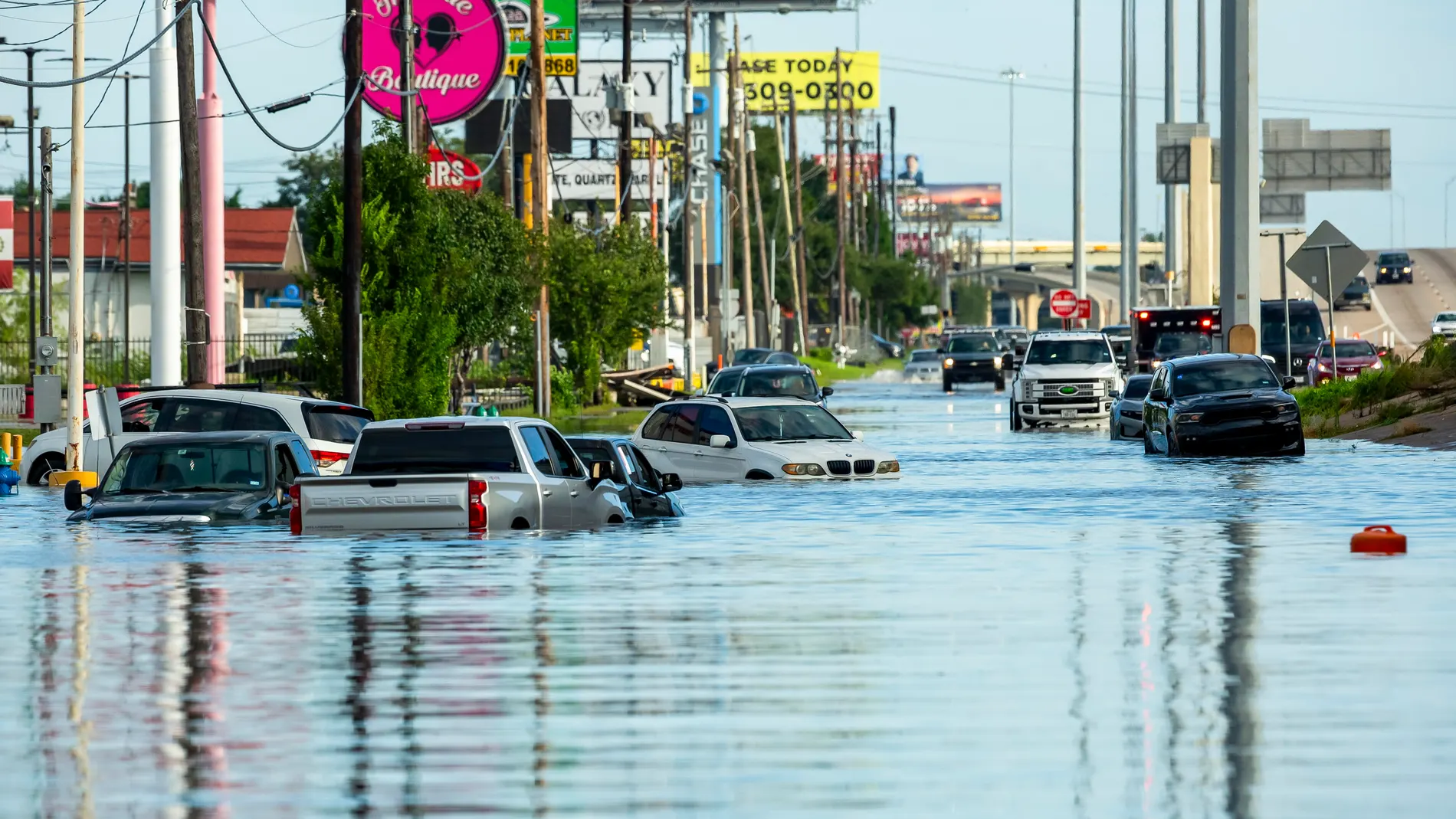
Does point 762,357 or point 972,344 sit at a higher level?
point 972,344

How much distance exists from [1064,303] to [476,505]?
229 ft

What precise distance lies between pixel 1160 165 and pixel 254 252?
3316cm

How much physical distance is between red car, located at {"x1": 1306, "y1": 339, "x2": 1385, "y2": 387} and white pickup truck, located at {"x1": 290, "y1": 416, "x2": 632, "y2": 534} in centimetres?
3904

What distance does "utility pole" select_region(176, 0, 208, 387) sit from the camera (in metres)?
38.1

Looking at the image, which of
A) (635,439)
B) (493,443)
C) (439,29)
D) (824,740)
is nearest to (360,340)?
(635,439)

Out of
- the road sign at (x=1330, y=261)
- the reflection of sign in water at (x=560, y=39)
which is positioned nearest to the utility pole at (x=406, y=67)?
the road sign at (x=1330, y=261)

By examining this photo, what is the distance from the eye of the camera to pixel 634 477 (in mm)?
24703

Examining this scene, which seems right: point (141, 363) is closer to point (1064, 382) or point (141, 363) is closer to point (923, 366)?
point (1064, 382)

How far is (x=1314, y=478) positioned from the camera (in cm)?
2989

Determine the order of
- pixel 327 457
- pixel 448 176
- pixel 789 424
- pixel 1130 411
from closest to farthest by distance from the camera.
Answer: pixel 327 457, pixel 789 424, pixel 1130 411, pixel 448 176

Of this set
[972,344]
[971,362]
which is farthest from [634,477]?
[972,344]

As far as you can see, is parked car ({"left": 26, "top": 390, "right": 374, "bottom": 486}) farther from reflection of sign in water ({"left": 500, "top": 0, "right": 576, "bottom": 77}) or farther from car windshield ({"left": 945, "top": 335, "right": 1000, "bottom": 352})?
reflection of sign in water ({"left": 500, "top": 0, "right": 576, "bottom": 77})

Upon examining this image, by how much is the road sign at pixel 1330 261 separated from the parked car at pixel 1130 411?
3.33 m

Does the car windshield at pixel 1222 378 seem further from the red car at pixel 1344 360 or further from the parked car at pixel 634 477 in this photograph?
the red car at pixel 1344 360
